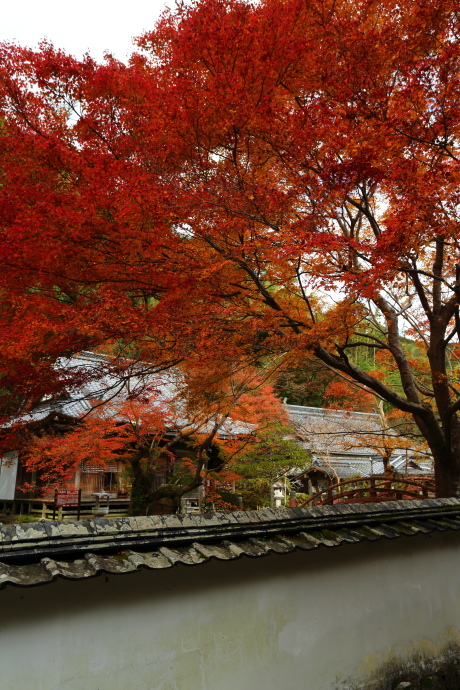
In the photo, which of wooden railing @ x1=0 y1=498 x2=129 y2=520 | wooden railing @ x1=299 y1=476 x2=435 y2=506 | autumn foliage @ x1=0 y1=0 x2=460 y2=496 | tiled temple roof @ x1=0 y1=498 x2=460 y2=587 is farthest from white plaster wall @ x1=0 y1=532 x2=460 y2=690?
wooden railing @ x1=0 y1=498 x2=129 y2=520

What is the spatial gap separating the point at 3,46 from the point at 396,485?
18935 mm

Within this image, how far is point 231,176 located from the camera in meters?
7.25

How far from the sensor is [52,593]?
3246mm

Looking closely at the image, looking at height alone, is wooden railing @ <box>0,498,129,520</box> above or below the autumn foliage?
below

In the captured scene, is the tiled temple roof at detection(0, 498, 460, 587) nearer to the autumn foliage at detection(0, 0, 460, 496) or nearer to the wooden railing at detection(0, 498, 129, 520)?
the autumn foliage at detection(0, 0, 460, 496)

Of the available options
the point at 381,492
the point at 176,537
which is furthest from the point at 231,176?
the point at 381,492

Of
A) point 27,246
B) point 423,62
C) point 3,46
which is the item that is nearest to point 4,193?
point 27,246

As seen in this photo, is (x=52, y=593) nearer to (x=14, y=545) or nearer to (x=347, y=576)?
(x=14, y=545)

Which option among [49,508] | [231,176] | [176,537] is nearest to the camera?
[176,537]

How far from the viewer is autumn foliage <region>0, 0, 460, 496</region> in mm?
6766

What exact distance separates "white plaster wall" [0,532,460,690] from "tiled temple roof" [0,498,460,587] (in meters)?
0.21

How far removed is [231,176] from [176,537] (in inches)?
207

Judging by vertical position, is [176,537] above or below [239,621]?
above

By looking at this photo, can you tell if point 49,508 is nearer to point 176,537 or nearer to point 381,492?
point 381,492
